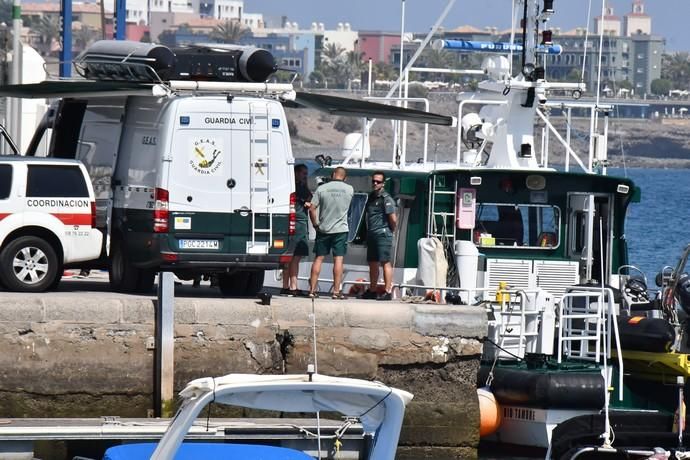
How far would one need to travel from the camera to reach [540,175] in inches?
824

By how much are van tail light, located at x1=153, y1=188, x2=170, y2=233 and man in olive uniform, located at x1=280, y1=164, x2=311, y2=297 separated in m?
1.90

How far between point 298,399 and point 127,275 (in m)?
6.94

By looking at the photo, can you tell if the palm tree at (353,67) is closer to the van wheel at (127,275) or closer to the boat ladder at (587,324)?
the boat ladder at (587,324)

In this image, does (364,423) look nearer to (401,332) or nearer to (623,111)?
(401,332)

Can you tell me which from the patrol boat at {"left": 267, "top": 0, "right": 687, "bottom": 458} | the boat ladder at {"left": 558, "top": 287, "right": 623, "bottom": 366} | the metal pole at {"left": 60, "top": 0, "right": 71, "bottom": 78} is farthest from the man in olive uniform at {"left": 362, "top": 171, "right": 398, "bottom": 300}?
the metal pole at {"left": 60, "top": 0, "right": 71, "bottom": 78}

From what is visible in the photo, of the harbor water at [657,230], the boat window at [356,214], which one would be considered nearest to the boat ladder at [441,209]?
the boat window at [356,214]

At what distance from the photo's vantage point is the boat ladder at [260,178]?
18.3m

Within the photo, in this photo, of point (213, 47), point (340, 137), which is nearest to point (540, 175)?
point (213, 47)

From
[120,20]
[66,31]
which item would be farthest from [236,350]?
[120,20]

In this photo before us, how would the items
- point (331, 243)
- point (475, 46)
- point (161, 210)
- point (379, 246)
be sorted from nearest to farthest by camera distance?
point (161, 210) < point (331, 243) < point (379, 246) < point (475, 46)

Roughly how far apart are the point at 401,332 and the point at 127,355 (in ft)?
9.41

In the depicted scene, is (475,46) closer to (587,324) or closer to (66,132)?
(587,324)

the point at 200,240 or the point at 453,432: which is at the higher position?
the point at 200,240

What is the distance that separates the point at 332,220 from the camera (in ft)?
63.1
